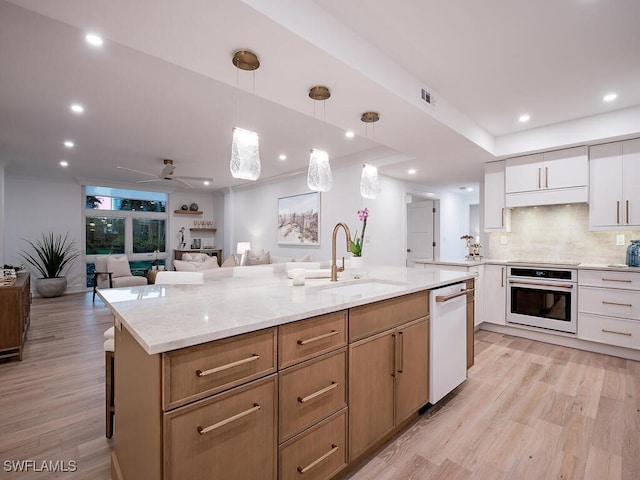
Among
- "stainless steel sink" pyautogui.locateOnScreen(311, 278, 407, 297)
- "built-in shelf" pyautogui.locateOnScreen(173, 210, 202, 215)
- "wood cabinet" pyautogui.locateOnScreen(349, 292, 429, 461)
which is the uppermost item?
"built-in shelf" pyautogui.locateOnScreen(173, 210, 202, 215)

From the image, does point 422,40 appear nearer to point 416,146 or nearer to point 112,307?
point 416,146

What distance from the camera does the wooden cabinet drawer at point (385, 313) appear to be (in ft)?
5.03

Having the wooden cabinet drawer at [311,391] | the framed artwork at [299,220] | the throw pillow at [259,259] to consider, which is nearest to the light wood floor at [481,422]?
the wooden cabinet drawer at [311,391]

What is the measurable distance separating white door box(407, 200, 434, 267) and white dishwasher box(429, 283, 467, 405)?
4628mm

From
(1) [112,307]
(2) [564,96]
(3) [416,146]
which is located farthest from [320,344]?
(2) [564,96]

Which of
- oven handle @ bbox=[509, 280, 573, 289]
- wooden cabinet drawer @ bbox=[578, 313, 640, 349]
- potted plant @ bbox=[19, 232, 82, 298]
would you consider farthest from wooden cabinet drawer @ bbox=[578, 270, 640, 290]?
potted plant @ bbox=[19, 232, 82, 298]

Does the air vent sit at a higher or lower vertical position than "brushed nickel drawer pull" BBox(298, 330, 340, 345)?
higher

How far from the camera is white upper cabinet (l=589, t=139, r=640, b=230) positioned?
10.5 feet

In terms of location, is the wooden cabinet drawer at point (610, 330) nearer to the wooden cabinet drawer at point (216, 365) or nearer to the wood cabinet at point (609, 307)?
the wood cabinet at point (609, 307)

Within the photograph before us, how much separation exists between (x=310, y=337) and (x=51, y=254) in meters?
7.42

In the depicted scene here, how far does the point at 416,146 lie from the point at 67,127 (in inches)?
168

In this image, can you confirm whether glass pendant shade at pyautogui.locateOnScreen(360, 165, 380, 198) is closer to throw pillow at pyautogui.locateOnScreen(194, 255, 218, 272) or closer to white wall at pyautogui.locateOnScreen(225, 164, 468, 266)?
white wall at pyautogui.locateOnScreen(225, 164, 468, 266)

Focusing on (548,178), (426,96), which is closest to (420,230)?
(548,178)

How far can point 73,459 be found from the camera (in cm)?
168
